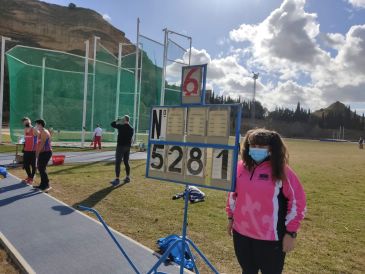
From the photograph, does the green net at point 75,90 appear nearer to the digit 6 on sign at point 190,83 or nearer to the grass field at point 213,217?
the grass field at point 213,217

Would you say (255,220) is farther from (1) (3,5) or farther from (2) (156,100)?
(1) (3,5)

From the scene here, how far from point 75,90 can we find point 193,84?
24.1m

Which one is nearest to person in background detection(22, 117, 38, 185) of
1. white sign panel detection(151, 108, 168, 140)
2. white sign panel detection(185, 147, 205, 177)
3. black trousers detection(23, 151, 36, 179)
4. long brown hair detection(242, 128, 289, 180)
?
black trousers detection(23, 151, 36, 179)

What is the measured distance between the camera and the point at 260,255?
3.19 metres

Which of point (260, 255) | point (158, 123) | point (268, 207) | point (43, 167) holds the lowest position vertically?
point (43, 167)

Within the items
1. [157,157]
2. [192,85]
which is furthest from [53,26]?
[192,85]

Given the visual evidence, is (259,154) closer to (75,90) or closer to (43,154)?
(43,154)

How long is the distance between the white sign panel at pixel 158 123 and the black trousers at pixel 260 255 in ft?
5.03

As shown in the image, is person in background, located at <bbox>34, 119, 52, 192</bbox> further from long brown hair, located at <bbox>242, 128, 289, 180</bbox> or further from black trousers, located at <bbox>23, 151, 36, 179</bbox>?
long brown hair, located at <bbox>242, 128, 289, 180</bbox>

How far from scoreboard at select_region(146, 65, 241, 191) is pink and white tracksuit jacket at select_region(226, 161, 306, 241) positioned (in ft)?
1.03

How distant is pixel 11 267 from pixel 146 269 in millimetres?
1669

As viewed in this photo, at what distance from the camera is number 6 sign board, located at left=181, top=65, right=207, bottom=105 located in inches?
159

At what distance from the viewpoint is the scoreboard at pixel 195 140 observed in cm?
364

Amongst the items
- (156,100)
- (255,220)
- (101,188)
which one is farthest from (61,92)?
(255,220)
